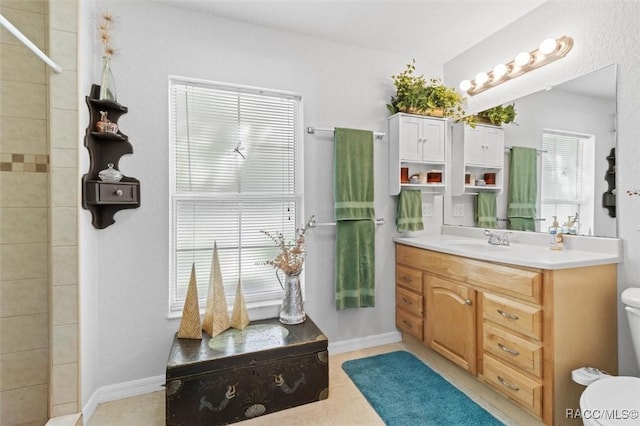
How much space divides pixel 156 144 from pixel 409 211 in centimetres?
194

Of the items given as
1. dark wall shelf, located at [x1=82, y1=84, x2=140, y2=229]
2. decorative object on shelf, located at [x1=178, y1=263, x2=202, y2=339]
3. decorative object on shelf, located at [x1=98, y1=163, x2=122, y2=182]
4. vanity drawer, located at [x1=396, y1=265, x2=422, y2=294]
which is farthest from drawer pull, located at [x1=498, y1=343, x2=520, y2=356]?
decorative object on shelf, located at [x1=98, y1=163, x2=122, y2=182]

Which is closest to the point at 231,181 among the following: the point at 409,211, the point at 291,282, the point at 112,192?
the point at 112,192

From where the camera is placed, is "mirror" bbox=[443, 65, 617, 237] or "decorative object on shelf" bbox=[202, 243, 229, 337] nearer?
"mirror" bbox=[443, 65, 617, 237]

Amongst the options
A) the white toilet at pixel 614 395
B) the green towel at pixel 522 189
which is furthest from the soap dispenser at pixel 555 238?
the white toilet at pixel 614 395

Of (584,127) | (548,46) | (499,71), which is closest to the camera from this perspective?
(584,127)

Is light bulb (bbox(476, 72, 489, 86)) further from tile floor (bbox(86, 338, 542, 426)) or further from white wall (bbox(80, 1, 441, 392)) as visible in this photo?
tile floor (bbox(86, 338, 542, 426))

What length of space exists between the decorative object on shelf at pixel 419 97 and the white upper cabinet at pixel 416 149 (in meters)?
0.07

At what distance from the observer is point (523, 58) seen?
215 centimetres

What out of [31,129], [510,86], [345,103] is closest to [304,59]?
[345,103]

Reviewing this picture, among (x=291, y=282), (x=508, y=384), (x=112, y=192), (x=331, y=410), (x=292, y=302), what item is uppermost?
(x=112, y=192)

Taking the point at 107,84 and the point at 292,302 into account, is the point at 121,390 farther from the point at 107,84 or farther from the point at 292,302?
the point at 107,84

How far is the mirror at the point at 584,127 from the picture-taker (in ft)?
5.82

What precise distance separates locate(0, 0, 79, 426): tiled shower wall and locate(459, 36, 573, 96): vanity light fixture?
2.74 meters

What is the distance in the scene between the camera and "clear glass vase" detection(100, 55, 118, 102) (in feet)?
5.91
